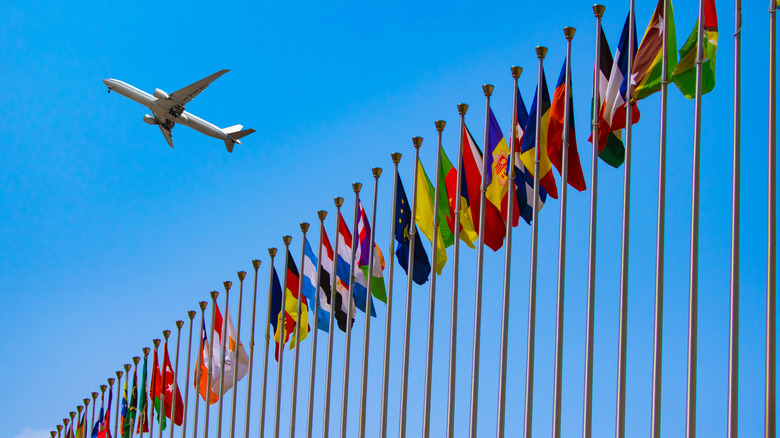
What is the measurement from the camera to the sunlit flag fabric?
18.4 meters

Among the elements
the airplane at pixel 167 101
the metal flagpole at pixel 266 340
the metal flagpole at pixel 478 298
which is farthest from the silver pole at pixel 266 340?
the airplane at pixel 167 101

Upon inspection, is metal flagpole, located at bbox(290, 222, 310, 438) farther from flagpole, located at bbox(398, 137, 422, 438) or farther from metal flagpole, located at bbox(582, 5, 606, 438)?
metal flagpole, located at bbox(582, 5, 606, 438)

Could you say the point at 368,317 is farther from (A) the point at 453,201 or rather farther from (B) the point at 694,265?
(B) the point at 694,265

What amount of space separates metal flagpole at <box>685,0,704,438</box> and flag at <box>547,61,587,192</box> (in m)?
3.13

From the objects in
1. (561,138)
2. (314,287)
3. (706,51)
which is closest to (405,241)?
(314,287)

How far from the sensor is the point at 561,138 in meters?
20.2

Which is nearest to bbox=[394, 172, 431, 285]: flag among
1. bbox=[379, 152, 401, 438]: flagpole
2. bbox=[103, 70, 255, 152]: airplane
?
bbox=[379, 152, 401, 438]: flagpole

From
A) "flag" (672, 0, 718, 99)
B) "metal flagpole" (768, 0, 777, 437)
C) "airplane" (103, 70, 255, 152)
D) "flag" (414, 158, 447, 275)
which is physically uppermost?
"airplane" (103, 70, 255, 152)

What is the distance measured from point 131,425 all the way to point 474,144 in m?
19.6

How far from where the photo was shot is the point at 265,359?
27234 mm

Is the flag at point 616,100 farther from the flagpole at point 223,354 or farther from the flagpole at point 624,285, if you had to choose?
the flagpole at point 223,354

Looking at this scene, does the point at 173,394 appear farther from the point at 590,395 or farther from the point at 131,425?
the point at 590,395

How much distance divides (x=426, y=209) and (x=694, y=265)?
8007 mm

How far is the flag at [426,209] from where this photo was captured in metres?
23.1
